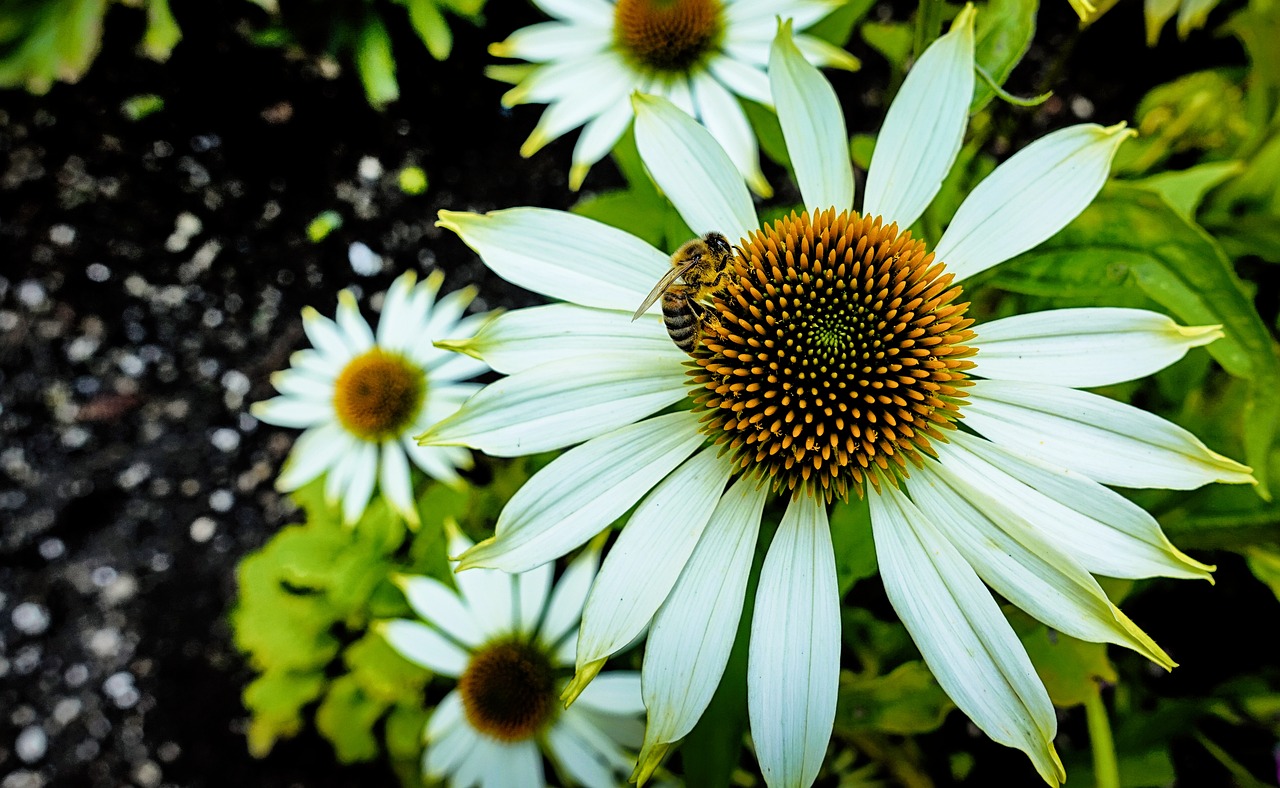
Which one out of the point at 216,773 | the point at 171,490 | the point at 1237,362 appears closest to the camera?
the point at 1237,362

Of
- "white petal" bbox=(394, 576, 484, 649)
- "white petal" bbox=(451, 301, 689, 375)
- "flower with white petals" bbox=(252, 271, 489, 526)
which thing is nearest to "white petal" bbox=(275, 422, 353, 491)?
"flower with white petals" bbox=(252, 271, 489, 526)

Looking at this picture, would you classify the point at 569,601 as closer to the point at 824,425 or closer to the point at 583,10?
the point at 824,425

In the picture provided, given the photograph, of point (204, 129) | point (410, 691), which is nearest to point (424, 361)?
point (410, 691)

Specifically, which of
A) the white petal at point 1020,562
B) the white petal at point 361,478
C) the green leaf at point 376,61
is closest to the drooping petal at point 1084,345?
the white petal at point 1020,562

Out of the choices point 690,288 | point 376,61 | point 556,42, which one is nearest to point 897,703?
point 690,288

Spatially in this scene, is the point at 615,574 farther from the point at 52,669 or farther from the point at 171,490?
the point at 52,669

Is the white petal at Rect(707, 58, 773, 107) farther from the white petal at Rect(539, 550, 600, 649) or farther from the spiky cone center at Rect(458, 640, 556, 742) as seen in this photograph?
the spiky cone center at Rect(458, 640, 556, 742)
